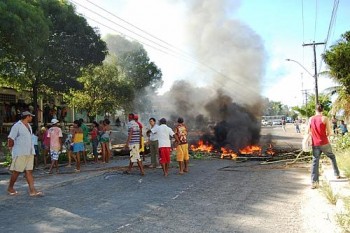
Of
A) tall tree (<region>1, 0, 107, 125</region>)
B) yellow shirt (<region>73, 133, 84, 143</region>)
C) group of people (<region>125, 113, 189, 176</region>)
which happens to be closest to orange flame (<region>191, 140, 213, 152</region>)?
group of people (<region>125, 113, 189, 176</region>)

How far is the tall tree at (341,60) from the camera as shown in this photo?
824 inches

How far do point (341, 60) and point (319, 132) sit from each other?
597 inches

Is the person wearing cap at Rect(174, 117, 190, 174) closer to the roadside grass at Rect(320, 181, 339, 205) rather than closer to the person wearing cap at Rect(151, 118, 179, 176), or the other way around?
the person wearing cap at Rect(151, 118, 179, 176)

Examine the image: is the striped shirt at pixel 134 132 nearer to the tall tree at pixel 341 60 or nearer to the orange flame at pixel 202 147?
the orange flame at pixel 202 147

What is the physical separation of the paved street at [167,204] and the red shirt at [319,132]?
103cm

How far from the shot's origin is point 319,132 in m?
7.95

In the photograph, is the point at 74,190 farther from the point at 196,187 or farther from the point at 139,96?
the point at 139,96

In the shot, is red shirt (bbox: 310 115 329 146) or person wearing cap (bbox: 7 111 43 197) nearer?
person wearing cap (bbox: 7 111 43 197)

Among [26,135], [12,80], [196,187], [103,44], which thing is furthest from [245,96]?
[26,135]

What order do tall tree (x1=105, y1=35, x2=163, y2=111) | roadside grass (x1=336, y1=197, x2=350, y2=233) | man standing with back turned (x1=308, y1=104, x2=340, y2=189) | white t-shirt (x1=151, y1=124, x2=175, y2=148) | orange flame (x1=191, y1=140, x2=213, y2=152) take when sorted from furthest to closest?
tall tree (x1=105, y1=35, x2=163, y2=111)
orange flame (x1=191, y1=140, x2=213, y2=152)
white t-shirt (x1=151, y1=124, x2=175, y2=148)
man standing with back turned (x1=308, y1=104, x2=340, y2=189)
roadside grass (x1=336, y1=197, x2=350, y2=233)

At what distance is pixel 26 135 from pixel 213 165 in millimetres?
6960

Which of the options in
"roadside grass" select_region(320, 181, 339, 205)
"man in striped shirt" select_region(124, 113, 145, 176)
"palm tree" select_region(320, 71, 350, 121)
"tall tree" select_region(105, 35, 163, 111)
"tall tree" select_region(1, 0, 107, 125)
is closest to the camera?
"roadside grass" select_region(320, 181, 339, 205)

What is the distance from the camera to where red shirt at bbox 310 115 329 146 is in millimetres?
7910

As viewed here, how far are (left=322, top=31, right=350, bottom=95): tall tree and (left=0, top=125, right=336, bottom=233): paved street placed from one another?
1281 cm
